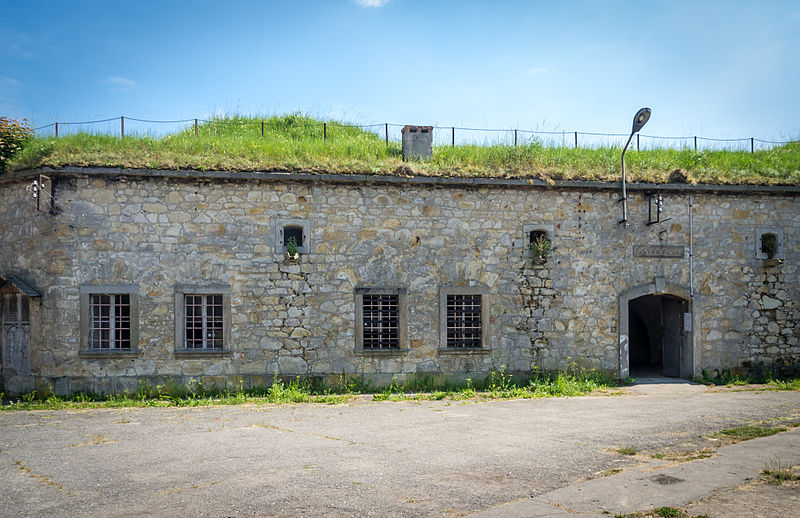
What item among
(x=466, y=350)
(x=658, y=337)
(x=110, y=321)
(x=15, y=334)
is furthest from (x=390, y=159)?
(x=658, y=337)

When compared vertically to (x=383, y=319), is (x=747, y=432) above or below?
below

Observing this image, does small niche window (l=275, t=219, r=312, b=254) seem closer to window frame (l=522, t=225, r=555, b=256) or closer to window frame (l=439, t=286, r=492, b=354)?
window frame (l=439, t=286, r=492, b=354)

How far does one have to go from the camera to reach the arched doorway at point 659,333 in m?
13.5

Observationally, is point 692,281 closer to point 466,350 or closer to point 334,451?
point 466,350

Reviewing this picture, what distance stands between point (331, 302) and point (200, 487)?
6.76 m

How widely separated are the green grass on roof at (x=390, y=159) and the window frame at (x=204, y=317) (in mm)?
2497

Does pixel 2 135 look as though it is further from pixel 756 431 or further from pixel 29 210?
pixel 756 431

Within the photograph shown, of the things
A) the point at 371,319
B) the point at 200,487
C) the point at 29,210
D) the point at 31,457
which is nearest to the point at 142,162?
the point at 29,210

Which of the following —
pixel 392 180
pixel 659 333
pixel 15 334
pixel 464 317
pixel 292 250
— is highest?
pixel 392 180

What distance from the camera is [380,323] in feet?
41.9

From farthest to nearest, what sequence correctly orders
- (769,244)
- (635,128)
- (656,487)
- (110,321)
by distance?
(769,244) < (635,128) < (110,321) < (656,487)

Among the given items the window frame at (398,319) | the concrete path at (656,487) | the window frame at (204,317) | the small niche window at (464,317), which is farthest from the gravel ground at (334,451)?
the small niche window at (464,317)

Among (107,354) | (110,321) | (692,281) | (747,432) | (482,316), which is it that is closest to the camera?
(747,432)

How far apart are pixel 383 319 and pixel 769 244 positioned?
928 cm
